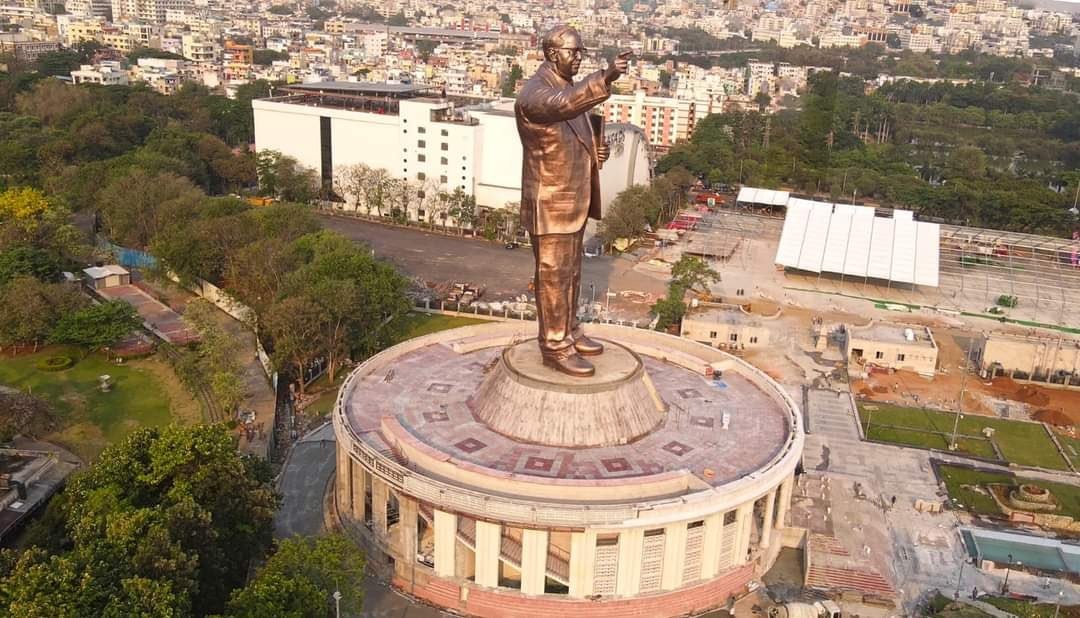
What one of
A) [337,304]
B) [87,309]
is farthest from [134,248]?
[337,304]

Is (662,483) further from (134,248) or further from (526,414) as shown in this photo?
(134,248)

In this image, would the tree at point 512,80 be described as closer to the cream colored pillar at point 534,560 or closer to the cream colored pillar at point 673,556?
the cream colored pillar at point 673,556

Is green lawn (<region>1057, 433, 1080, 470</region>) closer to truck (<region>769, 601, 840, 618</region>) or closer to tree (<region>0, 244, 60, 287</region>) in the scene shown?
truck (<region>769, 601, 840, 618</region>)

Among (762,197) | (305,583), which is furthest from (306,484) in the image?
(762,197)

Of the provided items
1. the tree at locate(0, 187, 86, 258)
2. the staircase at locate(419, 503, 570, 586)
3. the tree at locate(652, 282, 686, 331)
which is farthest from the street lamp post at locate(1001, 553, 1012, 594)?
the tree at locate(0, 187, 86, 258)

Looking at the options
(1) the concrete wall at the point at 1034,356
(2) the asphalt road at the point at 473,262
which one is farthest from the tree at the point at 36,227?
(1) the concrete wall at the point at 1034,356

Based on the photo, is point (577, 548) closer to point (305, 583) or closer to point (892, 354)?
point (305, 583)
